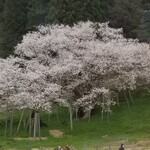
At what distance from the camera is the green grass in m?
46.7

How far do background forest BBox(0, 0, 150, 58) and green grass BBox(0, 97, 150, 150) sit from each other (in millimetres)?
11214

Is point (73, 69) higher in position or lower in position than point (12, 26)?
lower

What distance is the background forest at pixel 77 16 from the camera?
68188 millimetres

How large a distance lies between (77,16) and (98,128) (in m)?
20.1

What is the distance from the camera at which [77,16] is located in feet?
224

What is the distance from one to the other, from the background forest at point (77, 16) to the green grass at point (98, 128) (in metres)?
11.2

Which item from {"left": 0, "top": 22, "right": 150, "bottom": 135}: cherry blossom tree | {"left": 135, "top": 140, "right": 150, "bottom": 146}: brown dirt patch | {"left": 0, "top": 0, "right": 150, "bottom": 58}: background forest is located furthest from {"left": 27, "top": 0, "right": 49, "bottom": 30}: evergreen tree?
{"left": 135, "top": 140, "right": 150, "bottom": 146}: brown dirt patch

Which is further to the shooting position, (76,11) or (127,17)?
(127,17)

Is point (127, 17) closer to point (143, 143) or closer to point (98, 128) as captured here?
point (98, 128)

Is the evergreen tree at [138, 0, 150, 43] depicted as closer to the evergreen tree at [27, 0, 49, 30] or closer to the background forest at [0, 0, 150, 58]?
the background forest at [0, 0, 150, 58]

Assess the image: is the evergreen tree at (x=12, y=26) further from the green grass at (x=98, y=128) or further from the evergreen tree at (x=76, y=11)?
the green grass at (x=98, y=128)

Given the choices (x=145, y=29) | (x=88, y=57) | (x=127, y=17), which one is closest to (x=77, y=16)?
(x=127, y=17)

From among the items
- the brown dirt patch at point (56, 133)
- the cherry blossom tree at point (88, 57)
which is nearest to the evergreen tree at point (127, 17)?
the cherry blossom tree at point (88, 57)

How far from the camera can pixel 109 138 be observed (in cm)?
Result: 4775
